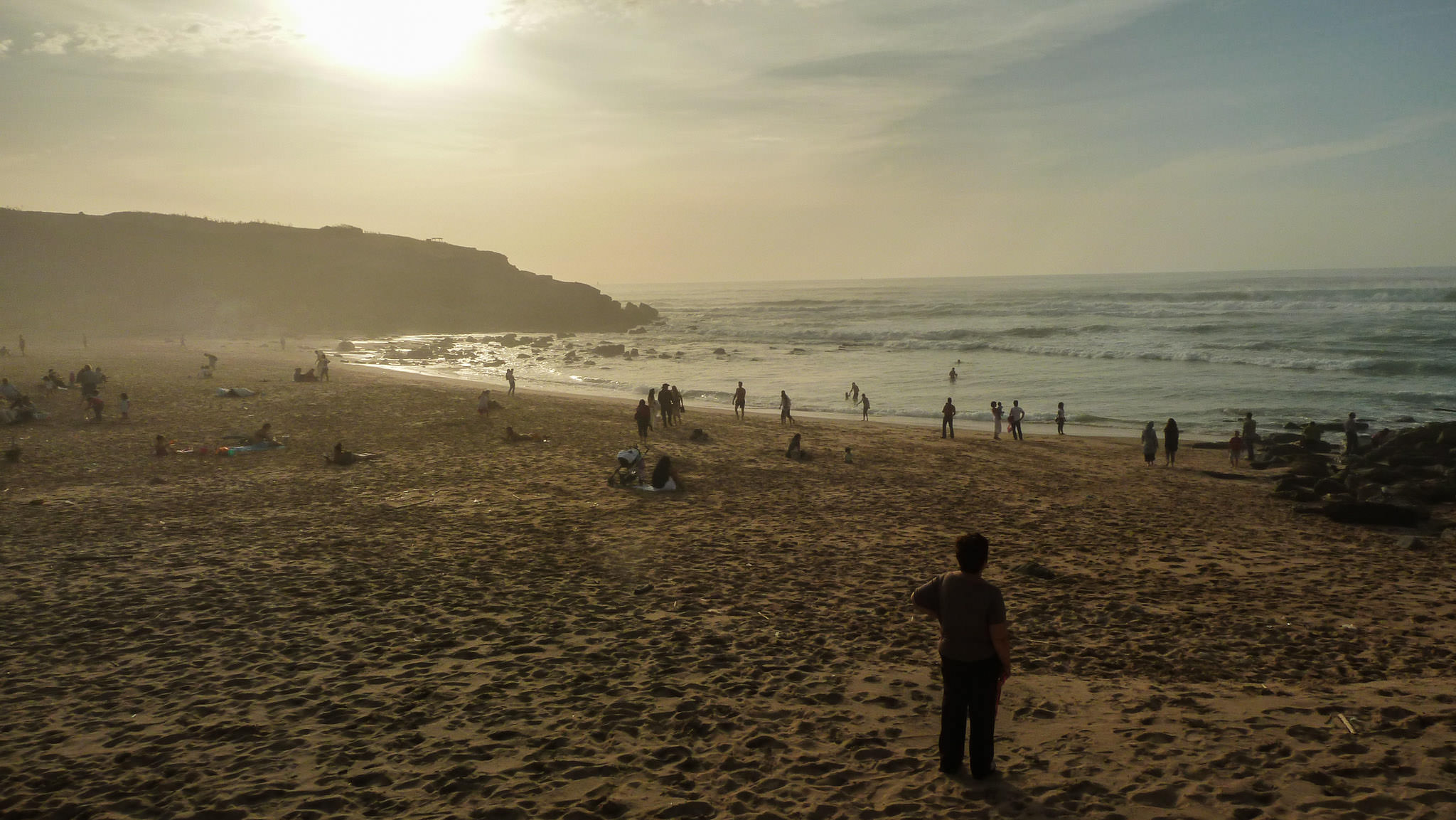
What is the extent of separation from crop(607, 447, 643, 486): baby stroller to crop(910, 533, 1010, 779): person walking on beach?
10.2 metres

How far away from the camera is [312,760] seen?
5.38 m

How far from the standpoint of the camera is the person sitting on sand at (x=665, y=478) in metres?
14.6

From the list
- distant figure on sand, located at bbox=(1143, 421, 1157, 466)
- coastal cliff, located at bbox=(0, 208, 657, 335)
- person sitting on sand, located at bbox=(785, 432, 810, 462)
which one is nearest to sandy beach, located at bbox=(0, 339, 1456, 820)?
person sitting on sand, located at bbox=(785, 432, 810, 462)

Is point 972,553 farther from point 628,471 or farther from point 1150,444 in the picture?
point 1150,444

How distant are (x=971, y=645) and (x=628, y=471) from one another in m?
10.7

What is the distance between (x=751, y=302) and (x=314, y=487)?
431ft

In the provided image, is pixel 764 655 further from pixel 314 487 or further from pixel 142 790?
pixel 314 487

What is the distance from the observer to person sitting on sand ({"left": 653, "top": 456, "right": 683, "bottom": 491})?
47.9 feet

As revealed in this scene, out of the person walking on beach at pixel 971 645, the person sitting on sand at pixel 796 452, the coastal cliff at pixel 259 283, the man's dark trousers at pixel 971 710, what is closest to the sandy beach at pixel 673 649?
the man's dark trousers at pixel 971 710

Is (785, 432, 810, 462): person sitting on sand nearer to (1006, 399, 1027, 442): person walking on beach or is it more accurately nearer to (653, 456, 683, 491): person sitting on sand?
(653, 456, 683, 491): person sitting on sand

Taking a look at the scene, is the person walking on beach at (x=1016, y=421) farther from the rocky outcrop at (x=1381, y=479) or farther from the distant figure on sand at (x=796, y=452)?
the distant figure on sand at (x=796, y=452)

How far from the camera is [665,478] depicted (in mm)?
14672

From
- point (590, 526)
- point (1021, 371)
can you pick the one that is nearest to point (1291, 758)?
point (590, 526)

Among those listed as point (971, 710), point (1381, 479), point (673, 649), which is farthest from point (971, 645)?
point (1381, 479)
